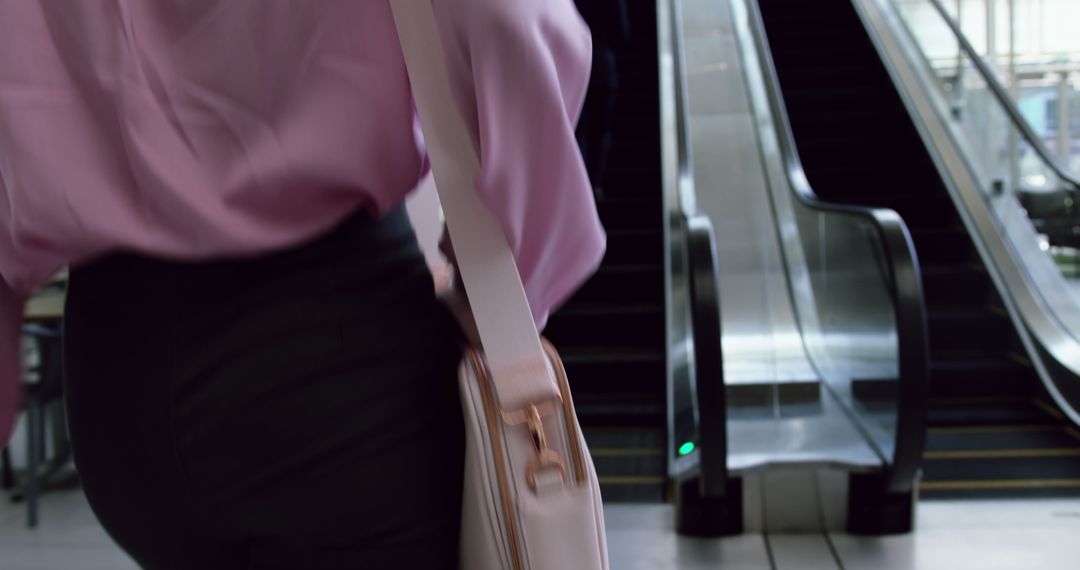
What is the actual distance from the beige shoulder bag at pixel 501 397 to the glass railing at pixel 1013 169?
18.2 feet

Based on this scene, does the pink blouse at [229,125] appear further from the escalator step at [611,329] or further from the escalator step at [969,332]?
the escalator step at [969,332]

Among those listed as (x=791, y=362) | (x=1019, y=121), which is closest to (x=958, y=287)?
(x=1019, y=121)

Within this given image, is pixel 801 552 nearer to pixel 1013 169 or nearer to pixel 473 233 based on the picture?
pixel 473 233

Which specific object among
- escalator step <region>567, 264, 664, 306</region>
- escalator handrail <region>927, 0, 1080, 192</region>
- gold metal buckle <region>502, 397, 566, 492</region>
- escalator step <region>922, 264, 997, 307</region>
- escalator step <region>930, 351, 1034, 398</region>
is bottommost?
escalator step <region>930, 351, 1034, 398</region>

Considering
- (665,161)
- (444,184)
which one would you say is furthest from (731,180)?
(444,184)

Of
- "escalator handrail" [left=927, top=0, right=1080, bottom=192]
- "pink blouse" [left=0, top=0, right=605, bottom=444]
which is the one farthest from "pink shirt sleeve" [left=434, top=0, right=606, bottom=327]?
"escalator handrail" [left=927, top=0, right=1080, bottom=192]

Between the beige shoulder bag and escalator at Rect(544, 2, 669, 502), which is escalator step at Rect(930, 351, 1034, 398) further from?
the beige shoulder bag

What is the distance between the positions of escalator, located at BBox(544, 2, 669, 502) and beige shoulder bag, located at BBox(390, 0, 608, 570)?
3.61 metres

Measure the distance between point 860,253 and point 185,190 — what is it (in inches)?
165

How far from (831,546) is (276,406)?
3.41 m

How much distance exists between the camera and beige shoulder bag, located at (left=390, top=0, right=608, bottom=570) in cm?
76

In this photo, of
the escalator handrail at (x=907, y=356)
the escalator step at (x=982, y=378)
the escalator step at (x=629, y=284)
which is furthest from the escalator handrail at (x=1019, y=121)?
the escalator handrail at (x=907, y=356)

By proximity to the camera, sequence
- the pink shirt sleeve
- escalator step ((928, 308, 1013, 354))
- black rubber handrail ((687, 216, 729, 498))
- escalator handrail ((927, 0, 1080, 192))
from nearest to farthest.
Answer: the pink shirt sleeve, black rubber handrail ((687, 216, 729, 498)), escalator step ((928, 308, 1013, 354)), escalator handrail ((927, 0, 1080, 192))

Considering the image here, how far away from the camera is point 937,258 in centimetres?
658
